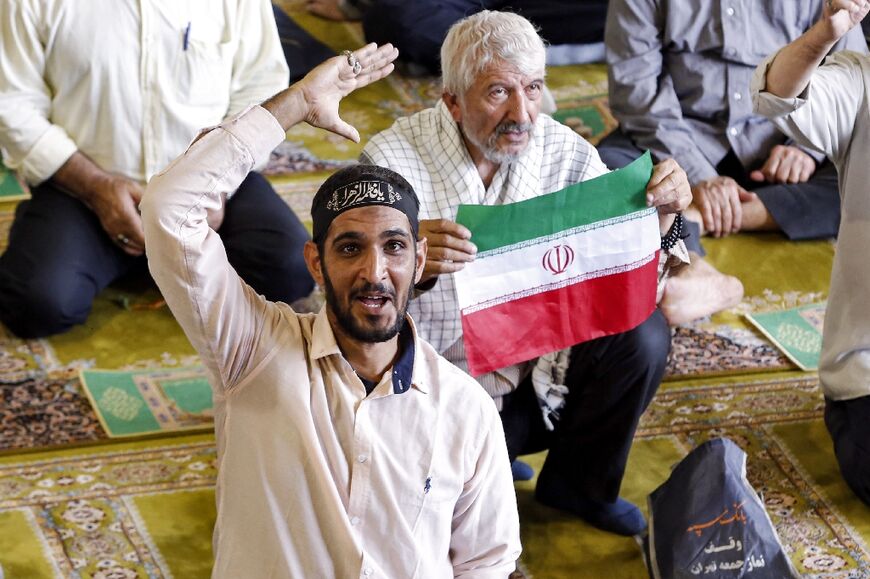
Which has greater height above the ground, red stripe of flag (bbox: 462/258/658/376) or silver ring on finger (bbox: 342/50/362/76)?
silver ring on finger (bbox: 342/50/362/76)

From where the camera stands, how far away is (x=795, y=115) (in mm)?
2730

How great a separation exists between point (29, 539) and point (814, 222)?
246 cm

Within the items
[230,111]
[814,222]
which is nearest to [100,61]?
[230,111]

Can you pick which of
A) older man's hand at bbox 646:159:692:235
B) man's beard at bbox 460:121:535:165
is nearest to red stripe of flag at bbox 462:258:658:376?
older man's hand at bbox 646:159:692:235

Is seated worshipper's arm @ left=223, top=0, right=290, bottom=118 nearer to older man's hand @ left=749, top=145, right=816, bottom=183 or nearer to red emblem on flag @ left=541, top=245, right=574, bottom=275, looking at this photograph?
red emblem on flag @ left=541, top=245, right=574, bottom=275

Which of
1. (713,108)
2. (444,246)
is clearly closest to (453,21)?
(713,108)

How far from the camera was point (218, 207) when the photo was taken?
1.91 meters

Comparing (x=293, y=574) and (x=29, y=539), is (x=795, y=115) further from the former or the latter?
(x=29, y=539)

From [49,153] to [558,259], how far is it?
1501 mm

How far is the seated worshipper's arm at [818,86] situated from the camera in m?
2.52

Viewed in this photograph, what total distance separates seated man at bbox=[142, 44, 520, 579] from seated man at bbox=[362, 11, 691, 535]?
1.67 feet

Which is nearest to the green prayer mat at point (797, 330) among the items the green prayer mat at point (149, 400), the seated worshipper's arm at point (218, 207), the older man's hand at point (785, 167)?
the older man's hand at point (785, 167)

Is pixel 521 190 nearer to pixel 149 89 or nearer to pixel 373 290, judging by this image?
pixel 373 290

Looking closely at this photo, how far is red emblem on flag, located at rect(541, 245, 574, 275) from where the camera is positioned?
101 inches
